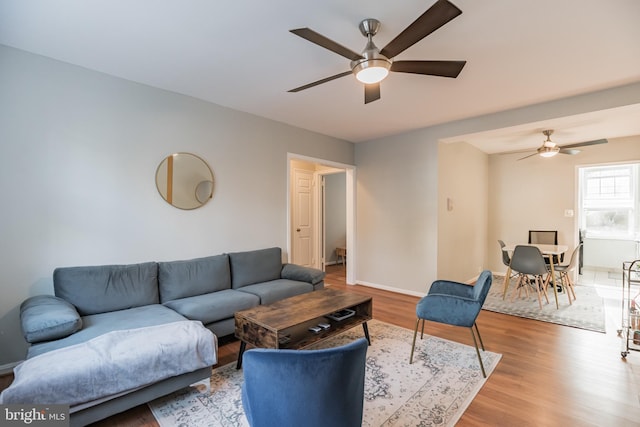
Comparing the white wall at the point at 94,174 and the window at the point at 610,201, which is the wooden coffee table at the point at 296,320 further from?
the window at the point at 610,201

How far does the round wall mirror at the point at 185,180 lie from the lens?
3.16 metres

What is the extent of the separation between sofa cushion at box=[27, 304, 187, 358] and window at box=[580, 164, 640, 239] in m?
6.96

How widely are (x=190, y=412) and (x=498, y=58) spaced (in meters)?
3.57

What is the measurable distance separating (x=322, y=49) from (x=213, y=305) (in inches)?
95.5

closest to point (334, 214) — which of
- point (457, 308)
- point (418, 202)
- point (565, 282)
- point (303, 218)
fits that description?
point (303, 218)

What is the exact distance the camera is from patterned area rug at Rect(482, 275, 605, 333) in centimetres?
350

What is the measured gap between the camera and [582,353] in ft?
8.97

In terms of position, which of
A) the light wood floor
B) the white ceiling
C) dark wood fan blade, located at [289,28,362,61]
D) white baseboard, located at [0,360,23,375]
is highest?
the white ceiling

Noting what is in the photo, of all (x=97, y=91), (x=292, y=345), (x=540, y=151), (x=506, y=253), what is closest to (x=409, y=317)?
(x=292, y=345)

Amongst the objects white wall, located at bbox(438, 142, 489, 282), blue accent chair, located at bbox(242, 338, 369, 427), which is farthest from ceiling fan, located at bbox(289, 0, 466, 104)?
white wall, located at bbox(438, 142, 489, 282)

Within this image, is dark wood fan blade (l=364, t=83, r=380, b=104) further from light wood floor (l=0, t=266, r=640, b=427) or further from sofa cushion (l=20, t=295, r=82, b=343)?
sofa cushion (l=20, t=295, r=82, b=343)

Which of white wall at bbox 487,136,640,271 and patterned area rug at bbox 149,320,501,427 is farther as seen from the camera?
white wall at bbox 487,136,640,271

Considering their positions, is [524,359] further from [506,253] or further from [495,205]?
[495,205]

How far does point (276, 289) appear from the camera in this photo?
3252 mm
